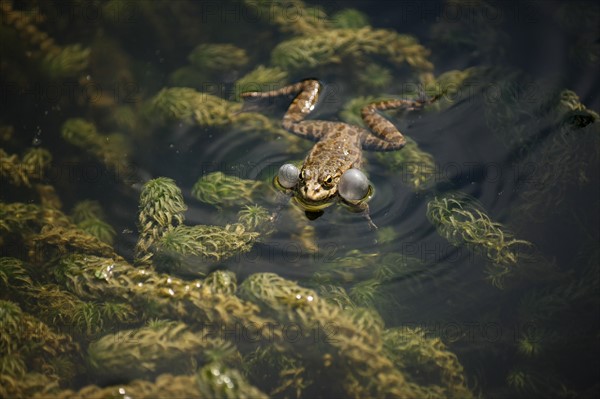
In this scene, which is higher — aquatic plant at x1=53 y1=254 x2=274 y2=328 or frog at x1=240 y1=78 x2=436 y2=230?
frog at x1=240 y1=78 x2=436 y2=230

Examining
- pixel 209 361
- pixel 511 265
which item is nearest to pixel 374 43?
pixel 511 265

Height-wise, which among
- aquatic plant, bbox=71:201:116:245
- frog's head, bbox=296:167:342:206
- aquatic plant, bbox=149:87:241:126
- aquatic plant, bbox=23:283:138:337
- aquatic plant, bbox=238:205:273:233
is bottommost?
aquatic plant, bbox=23:283:138:337

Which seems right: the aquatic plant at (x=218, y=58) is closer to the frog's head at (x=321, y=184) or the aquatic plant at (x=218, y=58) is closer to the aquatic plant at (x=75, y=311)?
the frog's head at (x=321, y=184)

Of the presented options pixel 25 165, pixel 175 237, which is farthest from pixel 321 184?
pixel 25 165

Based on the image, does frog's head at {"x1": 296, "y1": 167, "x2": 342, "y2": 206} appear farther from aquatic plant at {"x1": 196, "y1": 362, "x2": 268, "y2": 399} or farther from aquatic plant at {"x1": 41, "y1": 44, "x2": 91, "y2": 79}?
aquatic plant at {"x1": 41, "y1": 44, "x2": 91, "y2": 79}

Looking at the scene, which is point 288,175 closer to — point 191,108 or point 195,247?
point 195,247

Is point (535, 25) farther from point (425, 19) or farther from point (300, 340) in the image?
point (300, 340)

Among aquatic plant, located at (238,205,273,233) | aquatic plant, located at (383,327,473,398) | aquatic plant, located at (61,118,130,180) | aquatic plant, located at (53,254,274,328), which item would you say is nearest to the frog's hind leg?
aquatic plant, located at (238,205,273,233)
